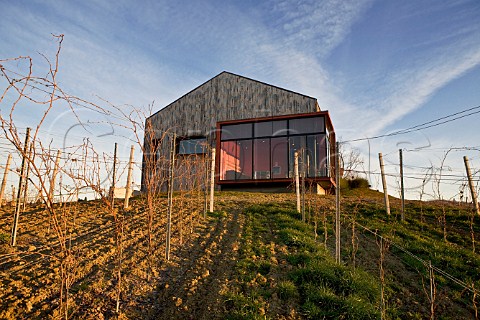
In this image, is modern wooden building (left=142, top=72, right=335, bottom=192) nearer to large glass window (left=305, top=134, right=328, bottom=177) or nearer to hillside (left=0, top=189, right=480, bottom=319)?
large glass window (left=305, top=134, right=328, bottom=177)

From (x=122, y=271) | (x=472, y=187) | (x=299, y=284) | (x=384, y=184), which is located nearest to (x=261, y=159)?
(x=384, y=184)

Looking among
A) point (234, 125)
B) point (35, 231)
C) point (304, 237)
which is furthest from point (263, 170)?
point (35, 231)

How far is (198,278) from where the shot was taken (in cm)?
542

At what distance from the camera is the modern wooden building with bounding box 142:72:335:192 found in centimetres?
1705

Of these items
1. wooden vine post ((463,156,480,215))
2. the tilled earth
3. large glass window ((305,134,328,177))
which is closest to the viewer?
the tilled earth

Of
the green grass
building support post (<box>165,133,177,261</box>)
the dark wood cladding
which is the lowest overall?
the green grass

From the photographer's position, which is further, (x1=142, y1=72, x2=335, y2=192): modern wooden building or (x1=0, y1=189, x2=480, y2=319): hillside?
(x1=142, y1=72, x2=335, y2=192): modern wooden building

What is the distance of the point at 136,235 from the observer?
7453 mm

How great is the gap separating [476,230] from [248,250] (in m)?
6.59

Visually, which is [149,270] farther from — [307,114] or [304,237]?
[307,114]

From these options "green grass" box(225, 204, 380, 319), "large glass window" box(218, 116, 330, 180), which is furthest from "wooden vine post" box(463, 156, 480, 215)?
"large glass window" box(218, 116, 330, 180)

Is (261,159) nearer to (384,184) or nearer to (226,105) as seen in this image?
(226,105)

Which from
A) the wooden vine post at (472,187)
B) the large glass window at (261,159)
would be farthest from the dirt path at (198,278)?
the large glass window at (261,159)

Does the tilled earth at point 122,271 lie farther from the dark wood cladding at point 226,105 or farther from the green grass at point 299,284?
the dark wood cladding at point 226,105
